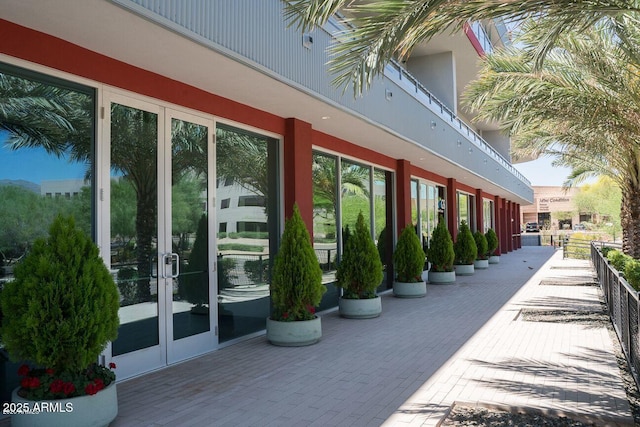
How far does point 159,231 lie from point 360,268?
4347mm

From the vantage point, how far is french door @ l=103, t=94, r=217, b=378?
19.6 feet

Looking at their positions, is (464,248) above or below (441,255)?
above

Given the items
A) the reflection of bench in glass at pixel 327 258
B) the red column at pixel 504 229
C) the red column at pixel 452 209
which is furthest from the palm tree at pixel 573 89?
the red column at pixel 504 229

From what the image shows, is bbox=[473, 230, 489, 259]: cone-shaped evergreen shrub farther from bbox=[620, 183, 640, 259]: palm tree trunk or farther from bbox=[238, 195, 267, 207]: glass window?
bbox=[238, 195, 267, 207]: glass window

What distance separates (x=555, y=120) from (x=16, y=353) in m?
9.98

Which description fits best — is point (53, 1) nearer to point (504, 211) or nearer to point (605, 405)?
point (605, 405)

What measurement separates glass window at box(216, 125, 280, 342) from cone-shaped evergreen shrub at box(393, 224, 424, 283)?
175 inches

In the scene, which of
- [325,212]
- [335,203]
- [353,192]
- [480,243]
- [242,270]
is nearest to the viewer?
[242,270]

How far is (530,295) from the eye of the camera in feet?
42.4

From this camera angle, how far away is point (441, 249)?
1527 cm

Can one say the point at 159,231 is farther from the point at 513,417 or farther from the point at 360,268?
the point at 513,417

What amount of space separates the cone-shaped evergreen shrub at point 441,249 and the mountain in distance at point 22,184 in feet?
38.8

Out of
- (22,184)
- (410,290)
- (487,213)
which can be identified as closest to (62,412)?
(22,184)

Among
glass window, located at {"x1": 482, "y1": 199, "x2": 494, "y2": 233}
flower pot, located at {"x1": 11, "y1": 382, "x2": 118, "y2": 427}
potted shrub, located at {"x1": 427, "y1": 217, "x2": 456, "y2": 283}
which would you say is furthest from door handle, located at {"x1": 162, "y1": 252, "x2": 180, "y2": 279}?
glass window, located at {"x1": 482, "y1": 199, "x2": 494, "y2": 233}
